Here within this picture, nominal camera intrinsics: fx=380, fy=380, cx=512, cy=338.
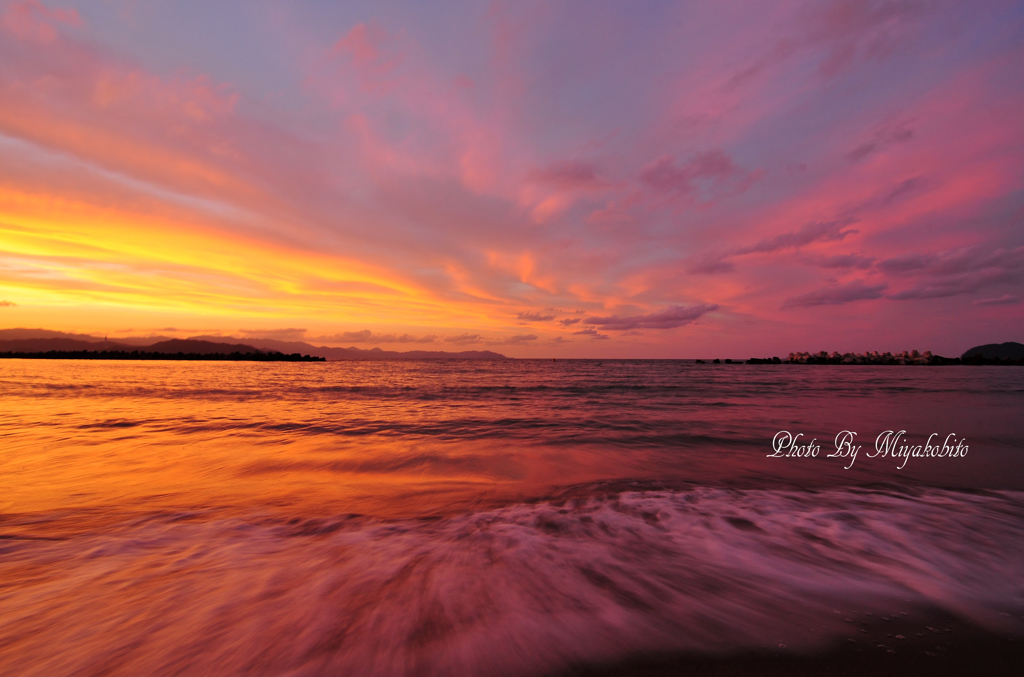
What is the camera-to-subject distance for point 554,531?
4438mm

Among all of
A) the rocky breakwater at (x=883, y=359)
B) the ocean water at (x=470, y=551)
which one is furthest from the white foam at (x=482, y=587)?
the rocky breakwater at (x=883, y=359)

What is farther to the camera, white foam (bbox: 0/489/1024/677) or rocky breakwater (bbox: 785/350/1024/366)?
rocky breakwater (bbox: 785/350/1024/366)

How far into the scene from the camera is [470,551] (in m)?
3.94

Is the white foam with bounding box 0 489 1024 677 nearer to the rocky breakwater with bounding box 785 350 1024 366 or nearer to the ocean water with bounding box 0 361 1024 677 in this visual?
the ocean water with bounding box 0 361 1024 677

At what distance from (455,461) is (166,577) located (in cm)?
481

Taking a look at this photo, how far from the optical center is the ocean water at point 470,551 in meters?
2.56

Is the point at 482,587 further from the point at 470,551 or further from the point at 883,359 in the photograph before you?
the point at 883,359

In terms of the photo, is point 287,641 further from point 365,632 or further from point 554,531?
point 554,531

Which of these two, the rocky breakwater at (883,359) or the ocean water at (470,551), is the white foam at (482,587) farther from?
the rocky breakwater at (883,359)

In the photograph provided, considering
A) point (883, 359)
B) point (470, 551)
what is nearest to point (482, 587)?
point (470, 551)

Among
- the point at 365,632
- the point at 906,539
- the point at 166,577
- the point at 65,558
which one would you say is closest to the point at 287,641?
the point at 365,632

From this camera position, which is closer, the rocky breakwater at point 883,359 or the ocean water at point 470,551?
the ocean water at point 470,551

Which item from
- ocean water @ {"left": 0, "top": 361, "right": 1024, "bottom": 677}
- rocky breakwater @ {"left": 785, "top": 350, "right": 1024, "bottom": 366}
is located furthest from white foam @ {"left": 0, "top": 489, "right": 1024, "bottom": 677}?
rocky breakwater @ {"left": 785, "top": 350, "right": 1024, "bottom": 366}

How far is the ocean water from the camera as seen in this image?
256cm
